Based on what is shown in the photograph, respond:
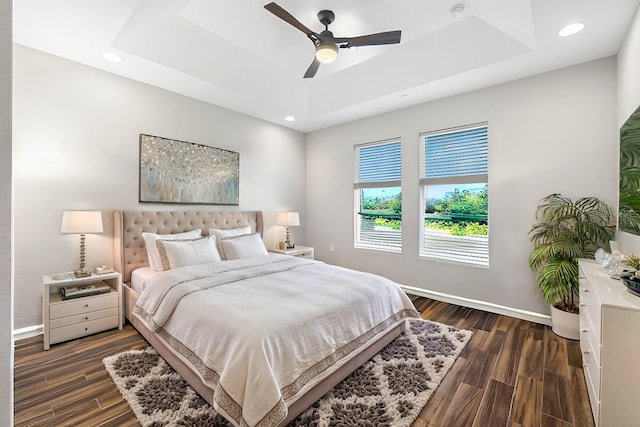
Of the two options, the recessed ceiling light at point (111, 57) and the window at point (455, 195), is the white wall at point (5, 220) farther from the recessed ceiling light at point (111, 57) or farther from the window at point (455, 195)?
the window at point (455, 195)

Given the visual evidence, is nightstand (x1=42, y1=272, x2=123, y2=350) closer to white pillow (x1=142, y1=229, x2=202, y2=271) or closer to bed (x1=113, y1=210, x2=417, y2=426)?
bed (x1=113, y1=210, x2=417, y2=426)

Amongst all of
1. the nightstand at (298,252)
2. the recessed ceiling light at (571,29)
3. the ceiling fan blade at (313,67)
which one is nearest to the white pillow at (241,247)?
the nightstand at (298,252)

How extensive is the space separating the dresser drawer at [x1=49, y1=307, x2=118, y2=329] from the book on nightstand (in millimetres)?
182

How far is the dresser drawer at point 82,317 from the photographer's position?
2621 millimetres

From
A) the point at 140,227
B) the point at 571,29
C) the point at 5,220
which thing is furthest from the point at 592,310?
the point at 140,227

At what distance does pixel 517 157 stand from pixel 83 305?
16.0ft

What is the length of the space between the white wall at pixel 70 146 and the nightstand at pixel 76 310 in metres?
0.25

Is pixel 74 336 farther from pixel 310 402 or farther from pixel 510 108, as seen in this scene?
pixel 510 108

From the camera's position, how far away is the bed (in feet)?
5.20

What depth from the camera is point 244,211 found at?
14.8 feet

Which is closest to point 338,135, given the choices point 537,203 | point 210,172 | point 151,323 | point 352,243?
point 352,243

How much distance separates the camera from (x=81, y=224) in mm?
2756

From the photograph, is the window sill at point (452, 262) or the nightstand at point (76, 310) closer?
the nightstand at point (76, 310)

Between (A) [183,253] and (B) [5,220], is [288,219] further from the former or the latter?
(B) [5,220]
